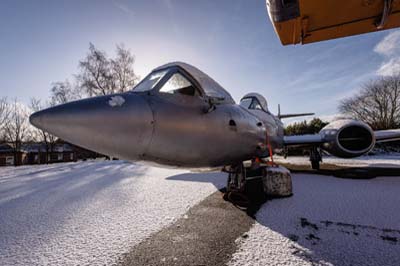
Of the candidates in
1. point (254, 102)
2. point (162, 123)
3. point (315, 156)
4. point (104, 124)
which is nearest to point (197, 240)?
point (162, 123)

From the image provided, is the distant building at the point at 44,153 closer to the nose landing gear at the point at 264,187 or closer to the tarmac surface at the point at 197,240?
the nose landing gear at the point at 264,187

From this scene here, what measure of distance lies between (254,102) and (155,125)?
4.15m

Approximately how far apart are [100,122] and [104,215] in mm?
2332

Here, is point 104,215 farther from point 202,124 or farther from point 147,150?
point 202,124

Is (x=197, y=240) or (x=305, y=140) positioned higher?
(x=305, y=140)

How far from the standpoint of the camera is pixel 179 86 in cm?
216

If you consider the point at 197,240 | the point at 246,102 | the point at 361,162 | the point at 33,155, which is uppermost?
the point at 246,102

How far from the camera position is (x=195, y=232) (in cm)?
237

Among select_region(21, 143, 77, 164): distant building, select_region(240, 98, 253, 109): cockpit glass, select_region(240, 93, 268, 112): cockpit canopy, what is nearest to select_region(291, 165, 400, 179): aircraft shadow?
select_region(240, 93, 268, 112): cockpit canopy

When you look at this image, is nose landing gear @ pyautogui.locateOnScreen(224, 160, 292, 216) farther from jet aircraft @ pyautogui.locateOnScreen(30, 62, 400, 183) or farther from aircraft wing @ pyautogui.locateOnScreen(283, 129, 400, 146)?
aircraft wing @ pyautogui.locateOnScreen(283, 129, 400, 146)

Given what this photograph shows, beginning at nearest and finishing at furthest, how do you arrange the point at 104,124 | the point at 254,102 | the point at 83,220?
the point at 104,124, the point at 83,220, the point at 254,102

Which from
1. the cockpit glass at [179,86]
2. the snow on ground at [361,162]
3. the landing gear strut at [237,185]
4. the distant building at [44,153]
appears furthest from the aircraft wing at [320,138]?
the distant building at [44,153]

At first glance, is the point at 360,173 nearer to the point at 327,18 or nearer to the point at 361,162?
the point at 361,162

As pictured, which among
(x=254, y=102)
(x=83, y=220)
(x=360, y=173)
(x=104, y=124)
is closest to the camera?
(x=104, y=124)
